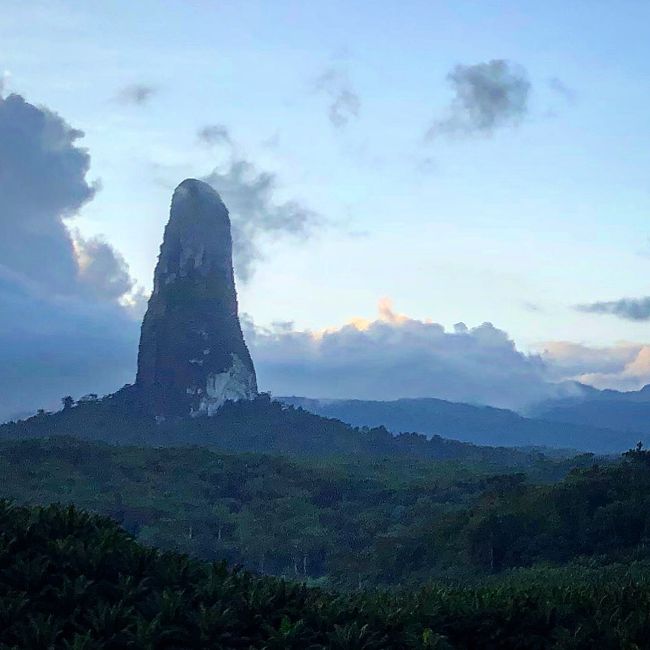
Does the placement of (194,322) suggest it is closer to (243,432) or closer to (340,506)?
(243,432)

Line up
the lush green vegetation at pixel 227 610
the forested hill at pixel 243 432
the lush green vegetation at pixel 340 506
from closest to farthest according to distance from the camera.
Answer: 1. the lush green vegetation at pixel 227 610
2. the lush green vegetation at pixel 340 506
3. the forested hill at pixel 243 432

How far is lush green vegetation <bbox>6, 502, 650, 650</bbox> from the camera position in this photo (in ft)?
46.6

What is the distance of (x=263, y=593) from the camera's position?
53.0 ft

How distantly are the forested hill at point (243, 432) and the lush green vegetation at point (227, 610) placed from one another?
11848 centimetres

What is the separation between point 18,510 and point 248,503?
67.1 meters

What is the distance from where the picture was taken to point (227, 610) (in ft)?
48.6

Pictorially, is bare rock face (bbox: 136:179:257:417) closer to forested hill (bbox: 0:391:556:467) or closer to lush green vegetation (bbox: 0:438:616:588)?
forested hill (bbox: 0:391:556:467)

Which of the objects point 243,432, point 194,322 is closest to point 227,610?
point 243,432

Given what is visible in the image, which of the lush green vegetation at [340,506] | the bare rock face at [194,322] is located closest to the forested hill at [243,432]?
Result: the bare rock face at [194,322]

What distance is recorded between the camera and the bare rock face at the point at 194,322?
6270 inches

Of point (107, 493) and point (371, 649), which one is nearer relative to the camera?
point (371, 649)

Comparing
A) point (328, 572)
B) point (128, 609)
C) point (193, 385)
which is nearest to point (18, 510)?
point (128, 609)

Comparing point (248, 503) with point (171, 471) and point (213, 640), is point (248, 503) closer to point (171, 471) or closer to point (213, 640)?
point (171, 471)

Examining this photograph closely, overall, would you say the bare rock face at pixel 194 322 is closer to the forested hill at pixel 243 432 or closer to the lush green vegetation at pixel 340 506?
the forested hill at pixel 243 432
